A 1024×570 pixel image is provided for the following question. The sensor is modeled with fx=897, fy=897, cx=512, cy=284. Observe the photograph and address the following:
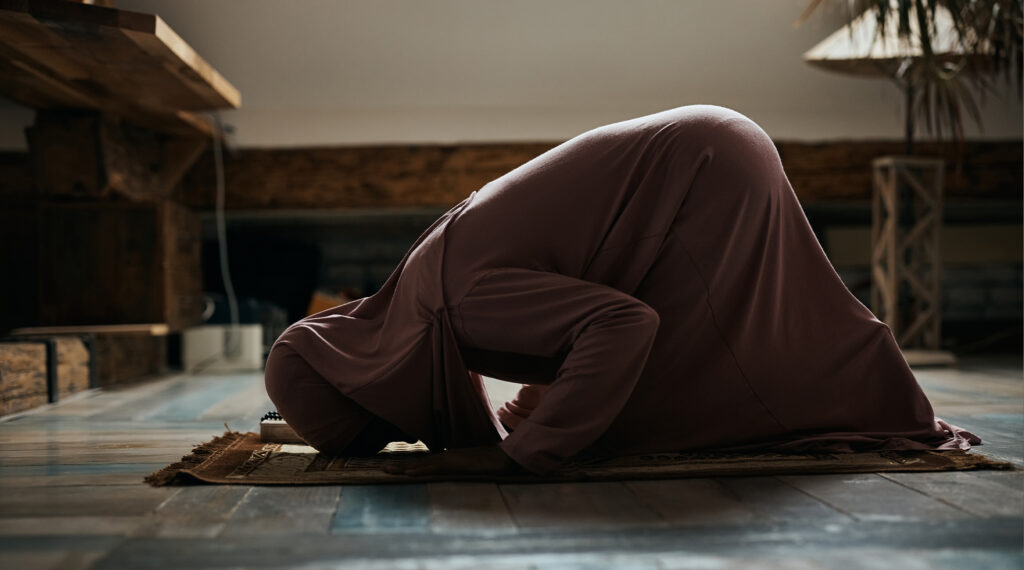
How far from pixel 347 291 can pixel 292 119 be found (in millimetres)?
974

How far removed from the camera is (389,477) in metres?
1.64

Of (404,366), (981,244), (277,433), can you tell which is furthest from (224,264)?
(981,244)

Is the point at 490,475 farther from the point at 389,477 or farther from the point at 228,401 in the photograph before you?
the point at 228,401

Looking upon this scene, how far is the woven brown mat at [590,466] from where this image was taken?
1.62 metres

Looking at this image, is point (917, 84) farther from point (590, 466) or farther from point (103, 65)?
point (103, 65)

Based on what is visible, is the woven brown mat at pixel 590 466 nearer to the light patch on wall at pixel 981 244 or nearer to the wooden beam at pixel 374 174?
the wooden beam at pixel 374 174

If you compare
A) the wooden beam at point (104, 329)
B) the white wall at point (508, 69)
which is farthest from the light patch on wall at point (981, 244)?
the wooden beam at point (104, 329)

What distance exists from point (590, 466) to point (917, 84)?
3413mm

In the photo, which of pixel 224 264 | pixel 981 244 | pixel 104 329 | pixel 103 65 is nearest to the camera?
pixel 103 65

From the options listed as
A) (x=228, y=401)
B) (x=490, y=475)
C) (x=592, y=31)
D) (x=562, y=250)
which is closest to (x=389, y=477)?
(x=490, y=475)

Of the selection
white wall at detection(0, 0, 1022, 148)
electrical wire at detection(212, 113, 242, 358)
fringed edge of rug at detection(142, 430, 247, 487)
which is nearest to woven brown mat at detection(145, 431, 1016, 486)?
fringed edge of rug at detection(142, 430, 247, 487)

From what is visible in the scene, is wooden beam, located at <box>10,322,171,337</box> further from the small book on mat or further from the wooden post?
the wooden post

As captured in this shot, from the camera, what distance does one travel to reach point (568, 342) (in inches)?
63.1

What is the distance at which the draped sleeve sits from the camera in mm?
1533
